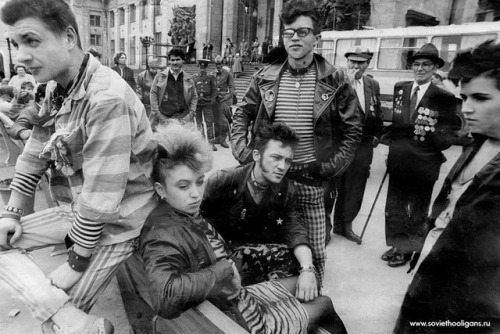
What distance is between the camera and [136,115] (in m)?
1.65

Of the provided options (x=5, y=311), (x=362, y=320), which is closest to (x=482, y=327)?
(x=362, y=320)

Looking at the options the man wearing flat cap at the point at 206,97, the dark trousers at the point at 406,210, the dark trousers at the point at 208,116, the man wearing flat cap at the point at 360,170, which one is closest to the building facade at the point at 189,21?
the man wearing flat cap at the point at 360,170

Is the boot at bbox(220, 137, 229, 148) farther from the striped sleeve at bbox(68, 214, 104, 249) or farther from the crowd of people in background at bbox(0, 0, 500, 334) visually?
the striped sleeve at bbox(68, 214, 104, 249)

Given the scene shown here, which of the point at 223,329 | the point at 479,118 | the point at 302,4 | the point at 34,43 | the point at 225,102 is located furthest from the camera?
the point at 225,102

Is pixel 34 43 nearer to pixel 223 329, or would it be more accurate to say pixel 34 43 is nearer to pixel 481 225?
pixel 223 329

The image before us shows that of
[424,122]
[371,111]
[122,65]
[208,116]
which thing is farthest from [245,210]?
[122,65]

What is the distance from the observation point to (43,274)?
5.22 ft

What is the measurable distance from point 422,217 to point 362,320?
1151mm

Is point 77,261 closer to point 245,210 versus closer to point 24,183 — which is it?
point 24,183

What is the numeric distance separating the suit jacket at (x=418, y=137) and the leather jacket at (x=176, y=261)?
1.68 meters

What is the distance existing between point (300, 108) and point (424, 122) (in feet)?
3.20

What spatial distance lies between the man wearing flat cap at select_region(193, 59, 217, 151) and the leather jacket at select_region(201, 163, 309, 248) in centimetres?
582

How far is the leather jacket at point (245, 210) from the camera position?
6.70 feet

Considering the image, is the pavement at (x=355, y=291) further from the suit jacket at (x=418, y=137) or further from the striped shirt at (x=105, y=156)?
the striped shirt at (x=105, y=156)
